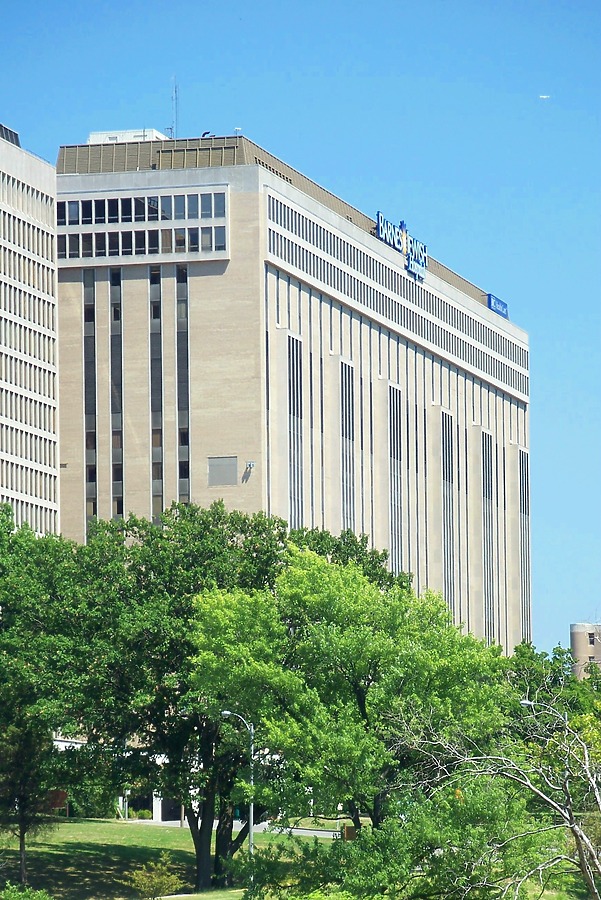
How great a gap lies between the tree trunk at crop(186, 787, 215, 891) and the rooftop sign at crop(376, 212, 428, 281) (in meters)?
90.0

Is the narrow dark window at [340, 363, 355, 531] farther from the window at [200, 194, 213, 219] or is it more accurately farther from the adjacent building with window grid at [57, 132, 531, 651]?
the window at [200, 194, 213, 219]

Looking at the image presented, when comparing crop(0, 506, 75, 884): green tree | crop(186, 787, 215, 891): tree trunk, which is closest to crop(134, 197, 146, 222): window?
crop(0, 506, 75, 884): green tree

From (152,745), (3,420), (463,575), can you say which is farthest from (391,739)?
(463,575)

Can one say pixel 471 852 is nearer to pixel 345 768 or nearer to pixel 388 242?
pixel 345 768

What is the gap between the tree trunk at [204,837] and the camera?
3440 inches

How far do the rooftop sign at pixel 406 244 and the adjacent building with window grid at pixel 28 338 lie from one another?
3814 centimetres

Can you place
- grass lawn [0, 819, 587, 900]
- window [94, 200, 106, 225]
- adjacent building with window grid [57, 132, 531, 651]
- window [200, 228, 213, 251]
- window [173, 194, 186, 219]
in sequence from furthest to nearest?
window [94, 200, 106, 225]
window [173, 194, 186, 219]
window [200, 228, 213, 251]
adjacent building with window grid [57, 132, 531, 651]
grass lawn [0, 819, 587, 900]

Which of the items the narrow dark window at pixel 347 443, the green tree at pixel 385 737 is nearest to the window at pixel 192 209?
the narrow dark window at pixel 347 443

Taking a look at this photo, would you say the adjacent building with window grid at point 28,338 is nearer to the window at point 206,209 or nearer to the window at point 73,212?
the window at point 73,212

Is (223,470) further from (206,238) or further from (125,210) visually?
(125,210)

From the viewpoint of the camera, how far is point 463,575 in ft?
624

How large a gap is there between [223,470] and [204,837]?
173 feet

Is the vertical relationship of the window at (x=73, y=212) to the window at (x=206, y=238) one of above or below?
above

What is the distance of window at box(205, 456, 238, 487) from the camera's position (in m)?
139
